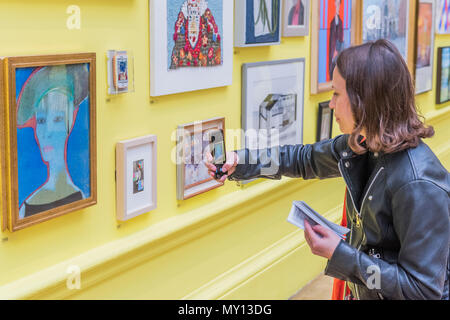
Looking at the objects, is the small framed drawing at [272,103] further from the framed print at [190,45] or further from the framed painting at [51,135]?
the framed painting at [51,135]

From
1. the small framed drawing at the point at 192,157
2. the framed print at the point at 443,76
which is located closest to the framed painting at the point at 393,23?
the framed print at the point at 443,76

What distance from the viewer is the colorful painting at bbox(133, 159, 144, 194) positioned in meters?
3.52

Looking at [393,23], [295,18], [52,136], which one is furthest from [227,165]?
[393,23]

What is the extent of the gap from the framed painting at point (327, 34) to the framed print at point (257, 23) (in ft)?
2.29

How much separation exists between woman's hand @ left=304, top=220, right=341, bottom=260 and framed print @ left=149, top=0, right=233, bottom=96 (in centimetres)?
136

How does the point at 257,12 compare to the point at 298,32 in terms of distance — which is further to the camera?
the point at 298,32

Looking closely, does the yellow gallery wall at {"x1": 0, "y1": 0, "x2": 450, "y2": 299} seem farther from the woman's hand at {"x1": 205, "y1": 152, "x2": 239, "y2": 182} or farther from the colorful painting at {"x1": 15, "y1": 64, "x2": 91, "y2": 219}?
the woman's hand at {"x1": 205, "y1": 152, "x2": 239, "y2": 182}

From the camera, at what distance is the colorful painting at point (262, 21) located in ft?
14.3

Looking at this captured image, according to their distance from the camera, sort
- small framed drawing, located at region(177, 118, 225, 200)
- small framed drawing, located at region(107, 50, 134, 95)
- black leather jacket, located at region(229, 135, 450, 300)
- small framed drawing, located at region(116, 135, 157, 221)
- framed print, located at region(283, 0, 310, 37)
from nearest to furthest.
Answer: black leather jacket, located at region(229, 135, 450, 300) < small framed drawing, located at region(107, 50, 134, 95) < small framed drawing, located at region(116, 135, 157, 221) < small framed drawing, located at region(177, 118, 225, 200) < framed print, located at region(283, 0, 310, 37)

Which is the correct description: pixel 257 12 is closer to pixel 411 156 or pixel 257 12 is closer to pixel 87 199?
pixel 87 199

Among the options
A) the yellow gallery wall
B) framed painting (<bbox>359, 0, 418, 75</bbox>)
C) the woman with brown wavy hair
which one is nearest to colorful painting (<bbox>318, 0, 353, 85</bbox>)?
the yellow gallery wall

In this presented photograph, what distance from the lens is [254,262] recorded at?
16.2 feet

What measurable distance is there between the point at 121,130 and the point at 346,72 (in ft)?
4.48
